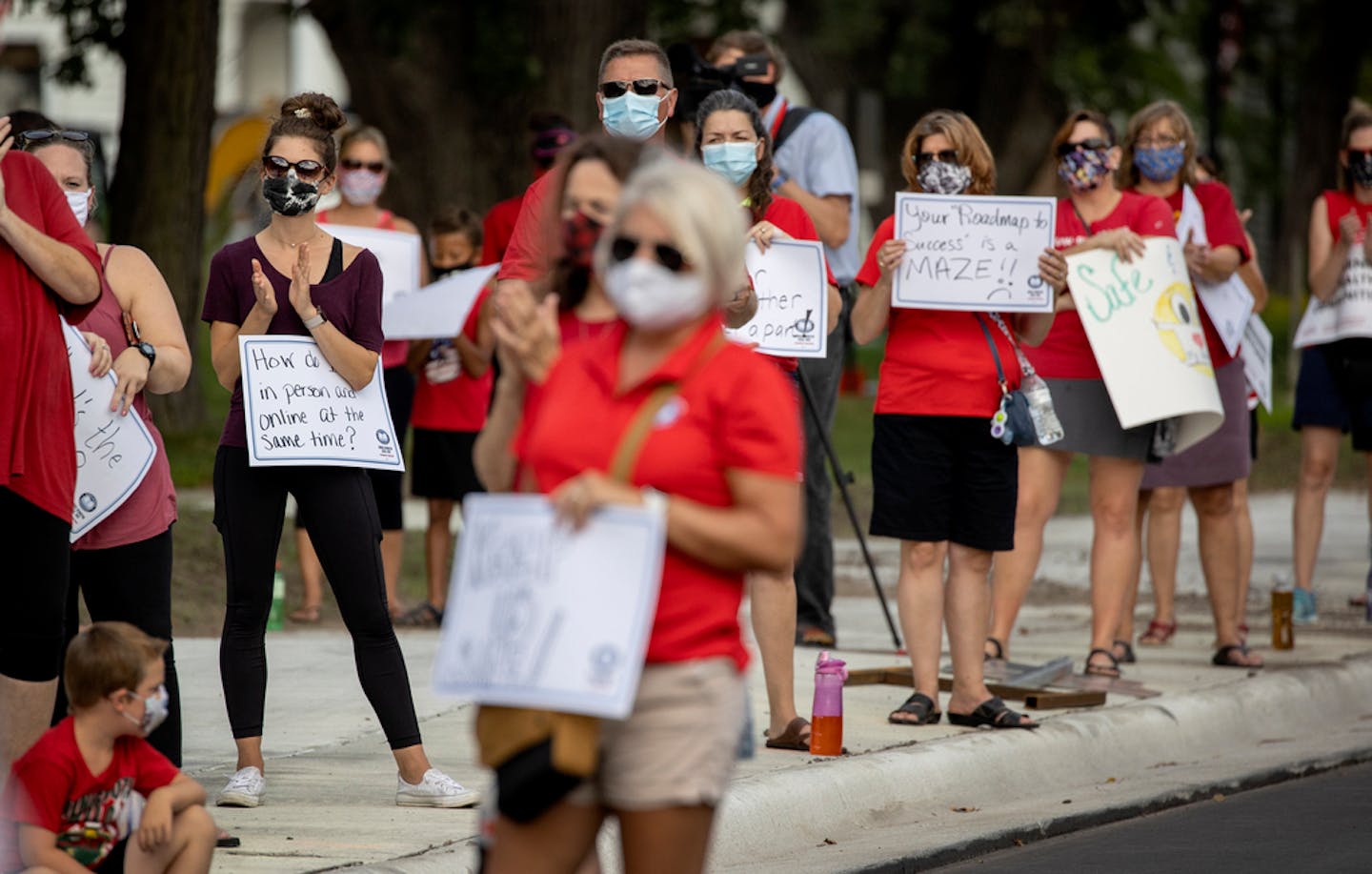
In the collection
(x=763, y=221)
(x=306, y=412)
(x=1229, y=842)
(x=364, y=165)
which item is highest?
(x=364, y=165)

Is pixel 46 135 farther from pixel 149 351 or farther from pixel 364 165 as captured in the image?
pixel 364 165

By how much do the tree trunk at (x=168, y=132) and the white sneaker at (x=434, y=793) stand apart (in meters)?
8.65

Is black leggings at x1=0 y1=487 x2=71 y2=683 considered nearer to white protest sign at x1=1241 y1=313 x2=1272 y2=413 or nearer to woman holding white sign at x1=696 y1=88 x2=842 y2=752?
woman holding white sign at x1=696 y1=88 x2=842 y2=752

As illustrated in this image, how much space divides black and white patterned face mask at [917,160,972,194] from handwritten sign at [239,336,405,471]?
2.46 metres

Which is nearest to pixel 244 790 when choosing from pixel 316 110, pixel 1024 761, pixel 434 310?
pixel 316 110

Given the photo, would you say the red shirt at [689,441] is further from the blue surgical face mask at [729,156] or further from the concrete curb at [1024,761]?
the blue surgical face mask at [729,156]

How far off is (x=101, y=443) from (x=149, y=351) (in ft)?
0.95

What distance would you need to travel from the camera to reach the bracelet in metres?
3.83

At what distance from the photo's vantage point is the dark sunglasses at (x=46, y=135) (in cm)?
620

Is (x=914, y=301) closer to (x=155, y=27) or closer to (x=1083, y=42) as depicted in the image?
(x=155, y=27)

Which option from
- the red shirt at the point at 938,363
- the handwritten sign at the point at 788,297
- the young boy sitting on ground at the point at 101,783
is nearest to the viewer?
the young boy sitting on ground at the point at 101,783

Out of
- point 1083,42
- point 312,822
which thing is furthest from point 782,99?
point 1083,42

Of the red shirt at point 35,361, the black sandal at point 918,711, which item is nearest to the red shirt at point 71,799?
the red shirt at point 35,361

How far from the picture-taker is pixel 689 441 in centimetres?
398
